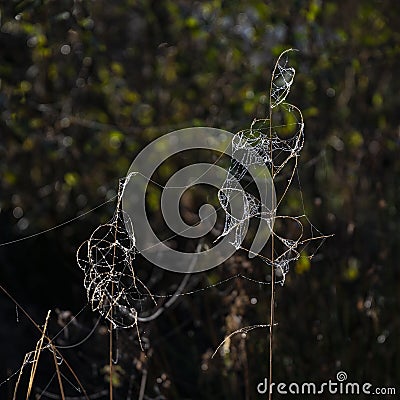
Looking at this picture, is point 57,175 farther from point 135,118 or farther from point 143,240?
point 143,240

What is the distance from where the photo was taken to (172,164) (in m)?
3.57

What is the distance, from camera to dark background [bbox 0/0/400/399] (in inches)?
84.0

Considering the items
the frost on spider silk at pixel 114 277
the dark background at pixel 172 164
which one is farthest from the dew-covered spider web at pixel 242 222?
the dark background at pixel 172 164

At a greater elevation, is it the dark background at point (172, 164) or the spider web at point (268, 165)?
the spider web at point (268, 165)

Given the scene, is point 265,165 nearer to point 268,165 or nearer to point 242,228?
point 268,165

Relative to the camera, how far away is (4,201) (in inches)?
132

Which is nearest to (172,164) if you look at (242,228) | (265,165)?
(242,228)

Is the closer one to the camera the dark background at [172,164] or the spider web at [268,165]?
the spider web at [268,165]

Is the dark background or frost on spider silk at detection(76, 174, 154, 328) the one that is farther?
the dark background

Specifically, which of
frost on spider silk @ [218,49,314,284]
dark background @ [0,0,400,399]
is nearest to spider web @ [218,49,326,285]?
frost on spider silk @ [218,49,314,284]

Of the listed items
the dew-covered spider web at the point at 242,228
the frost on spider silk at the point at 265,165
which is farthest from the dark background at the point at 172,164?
the frost on spider silk at the point at 265,165

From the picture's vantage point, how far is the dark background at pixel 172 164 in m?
2.13

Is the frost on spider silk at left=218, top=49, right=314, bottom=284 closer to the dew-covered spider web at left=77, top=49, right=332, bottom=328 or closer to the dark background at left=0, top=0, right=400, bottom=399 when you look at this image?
the dew-covered spider web at left=77, top=49, right=332, bottom=328

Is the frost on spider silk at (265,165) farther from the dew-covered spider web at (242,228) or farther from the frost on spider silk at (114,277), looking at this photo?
the frost on spider silk at (114,277)
